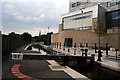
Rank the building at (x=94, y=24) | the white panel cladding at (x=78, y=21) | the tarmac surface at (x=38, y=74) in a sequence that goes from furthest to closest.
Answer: the white panel cladding at (x=78, y=21) → the building at (x=94, y=24) → the tarmac surface at (x=38, y=74)

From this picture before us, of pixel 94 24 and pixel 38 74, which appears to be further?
pixel 94 24

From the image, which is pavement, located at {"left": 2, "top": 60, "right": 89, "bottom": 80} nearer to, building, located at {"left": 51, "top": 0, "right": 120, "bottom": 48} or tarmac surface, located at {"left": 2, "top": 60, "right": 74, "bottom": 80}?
tarmac surface, located at {"left": 2, "top": 60, "right": 74, "bottom": 80}

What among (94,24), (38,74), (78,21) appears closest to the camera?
(38,74)

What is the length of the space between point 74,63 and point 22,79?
13950 mm

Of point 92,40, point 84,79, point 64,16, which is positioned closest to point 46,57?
point 84,79

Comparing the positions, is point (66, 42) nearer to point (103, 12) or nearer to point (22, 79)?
point (103, 12)

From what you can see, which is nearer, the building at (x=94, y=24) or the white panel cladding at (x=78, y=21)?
the building at (x=94, y=24)

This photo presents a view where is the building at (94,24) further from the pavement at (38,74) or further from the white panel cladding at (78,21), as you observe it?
the pavement at (38,74)

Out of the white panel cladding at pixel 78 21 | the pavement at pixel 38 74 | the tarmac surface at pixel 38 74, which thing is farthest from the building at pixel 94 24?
the tarmac surface at pixel 38 74

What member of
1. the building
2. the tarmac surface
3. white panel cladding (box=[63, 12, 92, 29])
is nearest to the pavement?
the tarmac surface

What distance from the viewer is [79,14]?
280 feet

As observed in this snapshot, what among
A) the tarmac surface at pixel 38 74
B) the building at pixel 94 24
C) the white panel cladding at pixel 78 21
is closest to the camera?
the tarmac surface at pixel 38 74

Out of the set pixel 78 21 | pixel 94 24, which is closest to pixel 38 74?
pixel 94 24

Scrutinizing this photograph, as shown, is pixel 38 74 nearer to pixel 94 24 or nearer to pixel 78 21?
pixel 94 24
